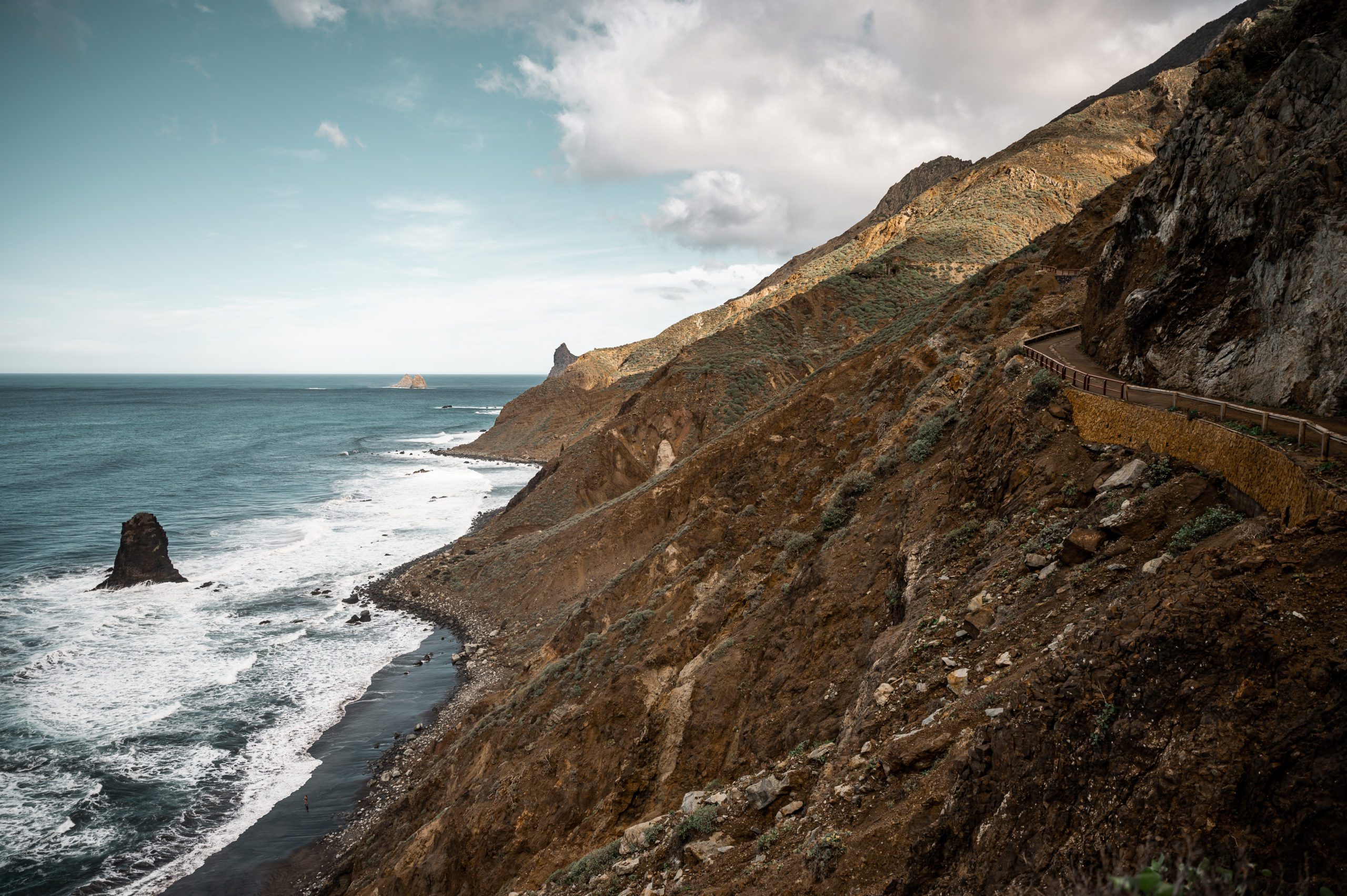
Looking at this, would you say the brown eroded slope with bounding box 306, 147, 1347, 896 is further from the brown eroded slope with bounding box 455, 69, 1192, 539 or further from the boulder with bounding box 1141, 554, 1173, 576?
the brown eroded slope with bounding box 455, 69, 1192, 539

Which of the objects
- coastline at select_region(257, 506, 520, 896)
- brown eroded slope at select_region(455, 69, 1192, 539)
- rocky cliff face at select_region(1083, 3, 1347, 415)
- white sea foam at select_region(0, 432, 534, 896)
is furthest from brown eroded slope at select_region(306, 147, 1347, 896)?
brown eroded slope at select_region(455, 69, 1192, 539)

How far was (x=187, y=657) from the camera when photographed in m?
29.2

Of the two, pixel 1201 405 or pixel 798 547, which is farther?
pixel 798 547

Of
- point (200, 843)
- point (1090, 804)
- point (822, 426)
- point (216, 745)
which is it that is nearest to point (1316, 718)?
point (1090, 804)

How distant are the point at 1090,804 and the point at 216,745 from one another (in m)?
27.1

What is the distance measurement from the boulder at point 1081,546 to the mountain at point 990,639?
0.11 ft

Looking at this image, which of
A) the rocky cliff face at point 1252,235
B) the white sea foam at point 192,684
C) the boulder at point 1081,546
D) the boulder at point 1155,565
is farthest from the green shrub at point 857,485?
the white sea foam at point 192,684

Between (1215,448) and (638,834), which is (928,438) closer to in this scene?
(1215,448)

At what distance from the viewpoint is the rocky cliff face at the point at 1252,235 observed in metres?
9.13

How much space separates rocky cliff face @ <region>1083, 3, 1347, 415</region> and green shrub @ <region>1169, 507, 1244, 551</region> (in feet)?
11.4

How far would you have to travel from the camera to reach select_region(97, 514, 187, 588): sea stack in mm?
37000

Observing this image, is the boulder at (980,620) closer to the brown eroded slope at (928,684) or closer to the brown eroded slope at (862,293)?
the brown eroded slope at (928,684)

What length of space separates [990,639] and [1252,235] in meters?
8.07

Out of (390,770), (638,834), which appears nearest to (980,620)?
(638,834)
